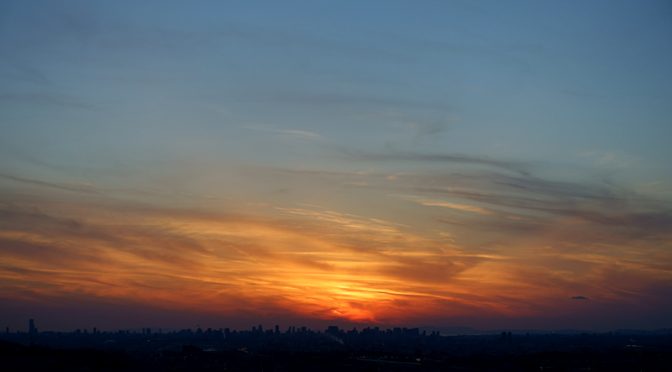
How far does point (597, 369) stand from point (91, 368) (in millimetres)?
77995

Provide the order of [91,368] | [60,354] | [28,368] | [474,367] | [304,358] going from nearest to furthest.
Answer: [28,368], [91,368], [60,354], [474,367], [304,358]

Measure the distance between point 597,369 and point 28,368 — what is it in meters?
85.5

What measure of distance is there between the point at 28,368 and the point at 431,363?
78820 mm

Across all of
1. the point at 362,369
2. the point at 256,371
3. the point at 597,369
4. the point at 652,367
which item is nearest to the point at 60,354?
the point at 256,371

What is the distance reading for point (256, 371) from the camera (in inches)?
4579

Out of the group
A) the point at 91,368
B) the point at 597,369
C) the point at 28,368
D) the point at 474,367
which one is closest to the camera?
the point at 28,368

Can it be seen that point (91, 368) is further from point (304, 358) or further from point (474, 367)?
point (474, 367)

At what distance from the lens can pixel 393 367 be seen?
128m

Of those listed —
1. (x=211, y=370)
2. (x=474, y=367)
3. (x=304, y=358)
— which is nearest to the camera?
(x=211, y=370)

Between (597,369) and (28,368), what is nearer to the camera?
(28,368)

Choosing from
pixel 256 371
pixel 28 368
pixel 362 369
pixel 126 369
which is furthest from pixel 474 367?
pixel 28 368

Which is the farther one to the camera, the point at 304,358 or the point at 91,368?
the point at 304,358

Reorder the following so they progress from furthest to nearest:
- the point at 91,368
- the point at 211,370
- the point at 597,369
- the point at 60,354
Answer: the point at 597,369 < the point at 211,370 < the point at 60,354 < the point at 91,368

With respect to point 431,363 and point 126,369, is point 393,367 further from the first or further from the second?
point 126,369
